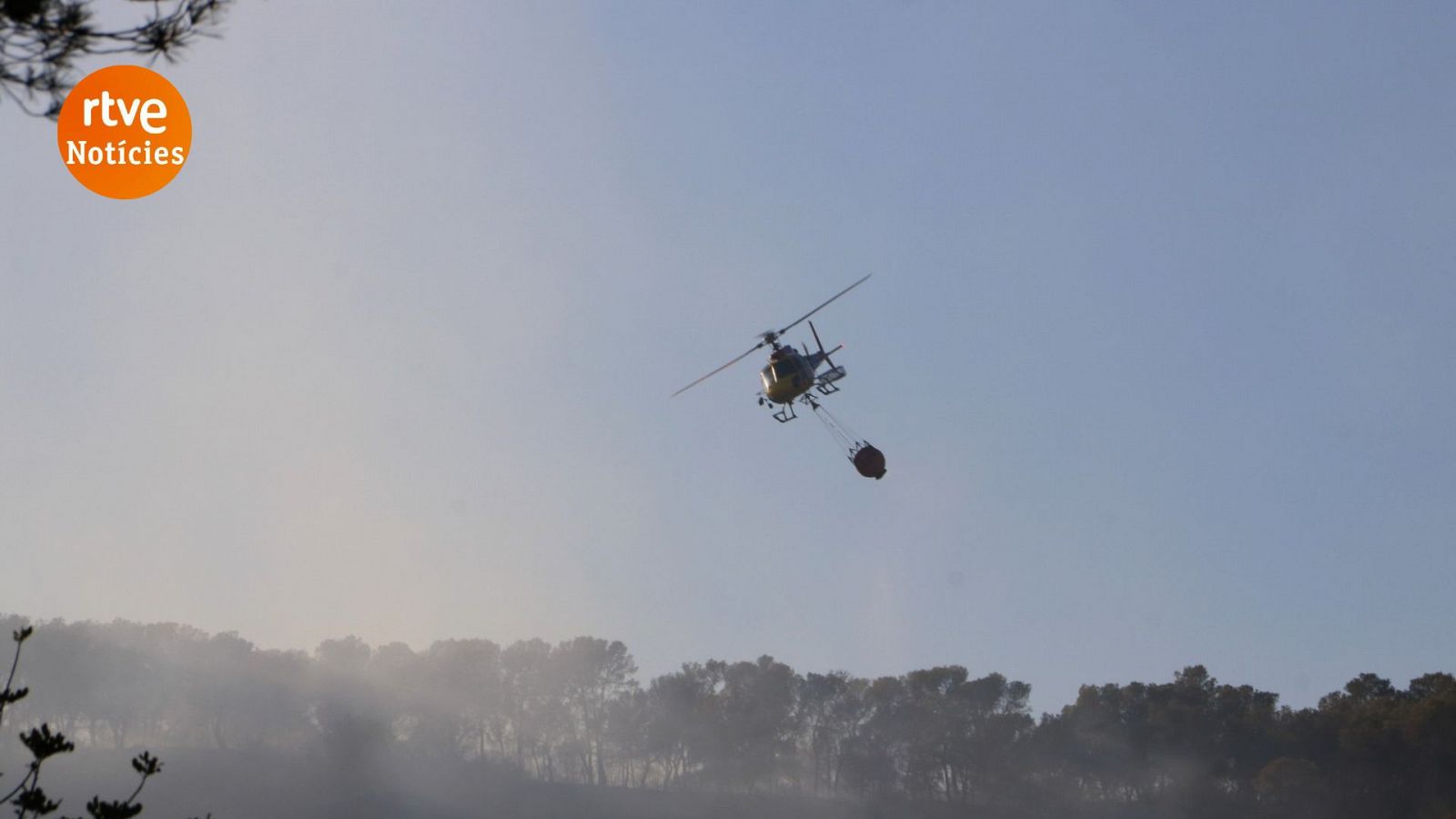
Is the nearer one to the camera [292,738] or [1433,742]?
[1433,742]

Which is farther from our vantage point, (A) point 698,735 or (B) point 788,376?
A: (A) point 698,735

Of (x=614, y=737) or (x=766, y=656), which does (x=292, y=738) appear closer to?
(x=614, y=737)

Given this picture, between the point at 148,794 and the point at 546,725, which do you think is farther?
the point at 546,725

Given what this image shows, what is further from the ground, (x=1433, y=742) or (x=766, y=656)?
(x=766, y=656)

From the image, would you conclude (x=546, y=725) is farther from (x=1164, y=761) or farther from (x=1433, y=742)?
(x=1433, y=742)

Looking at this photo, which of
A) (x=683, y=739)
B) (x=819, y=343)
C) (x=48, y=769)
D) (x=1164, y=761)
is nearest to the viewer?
(x=819, y=343)

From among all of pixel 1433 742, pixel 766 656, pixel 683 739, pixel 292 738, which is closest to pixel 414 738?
pixel 292 738

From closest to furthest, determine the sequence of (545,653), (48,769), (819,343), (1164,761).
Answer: (819,343), (48,769), (1164,761), (545,653)

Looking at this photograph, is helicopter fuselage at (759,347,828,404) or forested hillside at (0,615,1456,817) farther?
forested hillside at (0,615,1456,817)

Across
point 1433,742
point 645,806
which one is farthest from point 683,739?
point 1433,742

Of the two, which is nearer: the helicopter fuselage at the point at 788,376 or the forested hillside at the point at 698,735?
the helicopter fuselage at the point at 788,376

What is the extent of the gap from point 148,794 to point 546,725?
150ft

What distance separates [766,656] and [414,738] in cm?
3403

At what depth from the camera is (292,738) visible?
133625 millimetres
